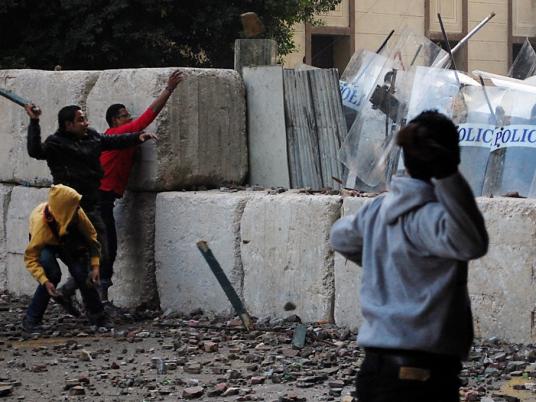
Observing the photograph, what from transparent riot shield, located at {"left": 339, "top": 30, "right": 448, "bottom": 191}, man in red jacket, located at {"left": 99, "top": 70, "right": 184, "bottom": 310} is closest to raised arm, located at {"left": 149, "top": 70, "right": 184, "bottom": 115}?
man in red jacket, located at {"left": 99, "top": 70, "right": 184, "bottom": 310}

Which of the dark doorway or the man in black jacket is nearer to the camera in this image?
the man in black jacket

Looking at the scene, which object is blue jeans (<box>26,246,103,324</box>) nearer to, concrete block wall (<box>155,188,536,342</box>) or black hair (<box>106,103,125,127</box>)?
concrete block wall (<box>155,188,536,342</box>)

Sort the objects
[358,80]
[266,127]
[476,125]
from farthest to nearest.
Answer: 1. [358,80]
2. [266,127]
3. [476,125]

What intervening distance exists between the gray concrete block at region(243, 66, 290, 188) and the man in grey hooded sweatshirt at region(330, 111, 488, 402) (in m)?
5.68

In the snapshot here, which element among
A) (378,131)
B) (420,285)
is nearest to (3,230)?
(378,131)

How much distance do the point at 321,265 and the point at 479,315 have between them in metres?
1.26

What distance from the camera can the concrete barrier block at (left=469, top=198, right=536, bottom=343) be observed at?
692cm

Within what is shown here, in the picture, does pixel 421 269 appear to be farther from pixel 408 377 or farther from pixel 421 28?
pixel 421 28

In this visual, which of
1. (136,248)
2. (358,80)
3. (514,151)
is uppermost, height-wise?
(358,80)

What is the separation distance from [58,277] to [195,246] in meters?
1.05

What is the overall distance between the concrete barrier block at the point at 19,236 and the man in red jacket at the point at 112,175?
1.29 meters

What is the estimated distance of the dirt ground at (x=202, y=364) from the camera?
6.52 meters

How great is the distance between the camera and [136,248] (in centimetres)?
927

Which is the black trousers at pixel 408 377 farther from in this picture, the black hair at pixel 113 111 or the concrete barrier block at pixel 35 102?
the concrete barrier block at pixel 35 102
